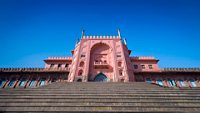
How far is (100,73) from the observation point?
2042 cm

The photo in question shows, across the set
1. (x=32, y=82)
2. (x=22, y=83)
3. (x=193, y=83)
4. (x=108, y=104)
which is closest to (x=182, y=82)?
(x=193, y=83)

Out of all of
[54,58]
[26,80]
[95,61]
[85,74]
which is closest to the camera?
[85,74]

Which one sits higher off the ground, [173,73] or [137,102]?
[173,73]

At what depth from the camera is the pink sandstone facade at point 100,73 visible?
19703 mm

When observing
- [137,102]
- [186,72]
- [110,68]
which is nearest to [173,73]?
[186,72]

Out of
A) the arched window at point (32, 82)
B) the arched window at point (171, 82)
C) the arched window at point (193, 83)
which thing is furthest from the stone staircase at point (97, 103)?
the arched window at point (193, 83)

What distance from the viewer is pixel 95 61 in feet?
73.7

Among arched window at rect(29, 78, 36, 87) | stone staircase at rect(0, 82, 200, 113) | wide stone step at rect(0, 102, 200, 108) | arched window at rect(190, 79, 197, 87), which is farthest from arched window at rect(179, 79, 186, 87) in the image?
arched window at rect(29, 78, 36, 87)

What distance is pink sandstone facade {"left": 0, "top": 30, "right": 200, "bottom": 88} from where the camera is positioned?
64.6 ft

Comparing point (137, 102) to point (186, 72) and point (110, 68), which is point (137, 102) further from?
point (186, 72)

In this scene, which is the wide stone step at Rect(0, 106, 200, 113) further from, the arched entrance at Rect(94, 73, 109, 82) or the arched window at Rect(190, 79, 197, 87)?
the arched window at Rect(190, 79, 197, 87)

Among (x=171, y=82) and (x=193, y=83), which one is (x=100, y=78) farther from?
(x=193, y=83)

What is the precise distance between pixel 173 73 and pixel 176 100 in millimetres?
16108

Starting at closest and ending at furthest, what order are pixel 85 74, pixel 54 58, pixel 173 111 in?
pixel 173 111 < pixel 85 74 < pixel 54 58
